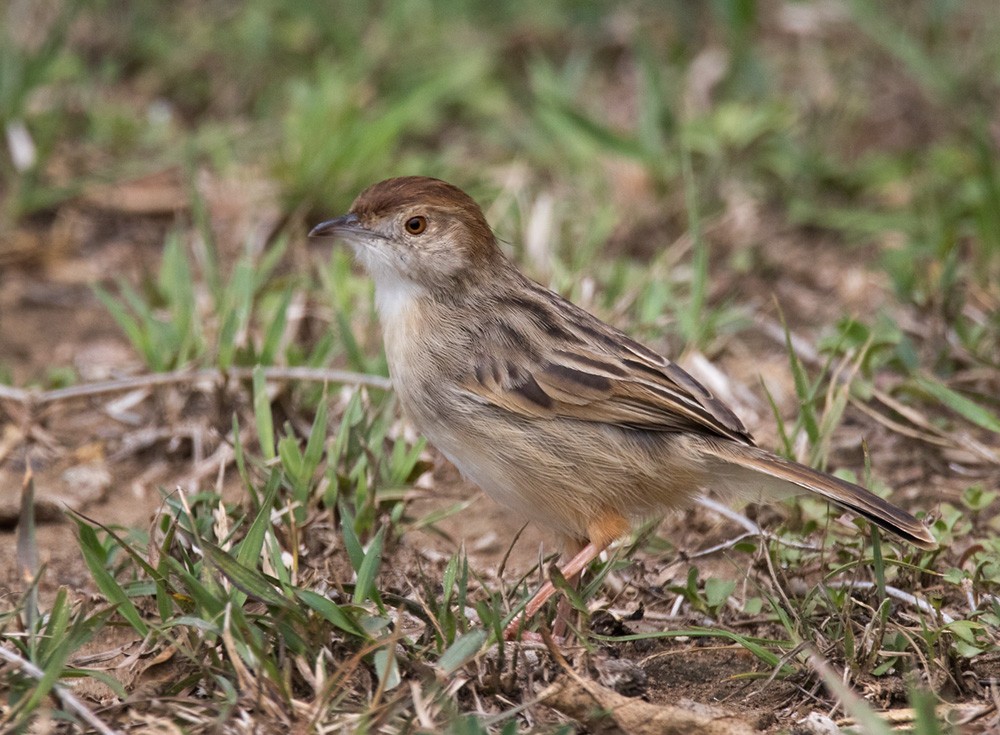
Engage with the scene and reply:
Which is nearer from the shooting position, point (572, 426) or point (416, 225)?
point (572, 426)

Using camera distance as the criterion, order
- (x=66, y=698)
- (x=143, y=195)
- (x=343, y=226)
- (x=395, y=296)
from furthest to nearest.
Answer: (x=143, y=195)
(x=343, y=226)
(x=395, y=296)
(x=66, y=698)

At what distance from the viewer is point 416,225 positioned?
503 centimetres

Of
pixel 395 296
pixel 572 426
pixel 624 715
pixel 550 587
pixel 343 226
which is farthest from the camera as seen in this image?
pixel 343 226

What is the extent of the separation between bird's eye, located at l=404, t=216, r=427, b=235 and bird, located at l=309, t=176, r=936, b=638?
307 mm

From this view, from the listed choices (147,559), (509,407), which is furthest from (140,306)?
(509,407)

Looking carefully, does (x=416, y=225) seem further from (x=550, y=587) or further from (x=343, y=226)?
(x=550, y=587)

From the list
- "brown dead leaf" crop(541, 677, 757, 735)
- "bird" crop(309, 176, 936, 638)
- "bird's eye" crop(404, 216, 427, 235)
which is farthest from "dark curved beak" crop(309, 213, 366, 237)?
"brown dead leaf" crop(541, 677, 757, 735)

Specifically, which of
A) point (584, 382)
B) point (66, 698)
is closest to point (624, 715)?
point (584, 382)

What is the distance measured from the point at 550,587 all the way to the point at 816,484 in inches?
36.8

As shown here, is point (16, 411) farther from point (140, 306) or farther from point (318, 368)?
point (318, 368)

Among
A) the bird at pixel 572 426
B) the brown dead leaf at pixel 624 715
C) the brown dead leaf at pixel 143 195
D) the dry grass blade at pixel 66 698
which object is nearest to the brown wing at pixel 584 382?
the bird at pixel 572 426

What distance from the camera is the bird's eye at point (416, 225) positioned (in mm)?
5023

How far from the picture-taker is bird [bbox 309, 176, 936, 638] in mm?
4488

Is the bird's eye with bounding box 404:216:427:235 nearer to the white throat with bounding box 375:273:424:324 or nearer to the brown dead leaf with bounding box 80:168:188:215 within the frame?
the white throat with bounding box 375:273:424:324
